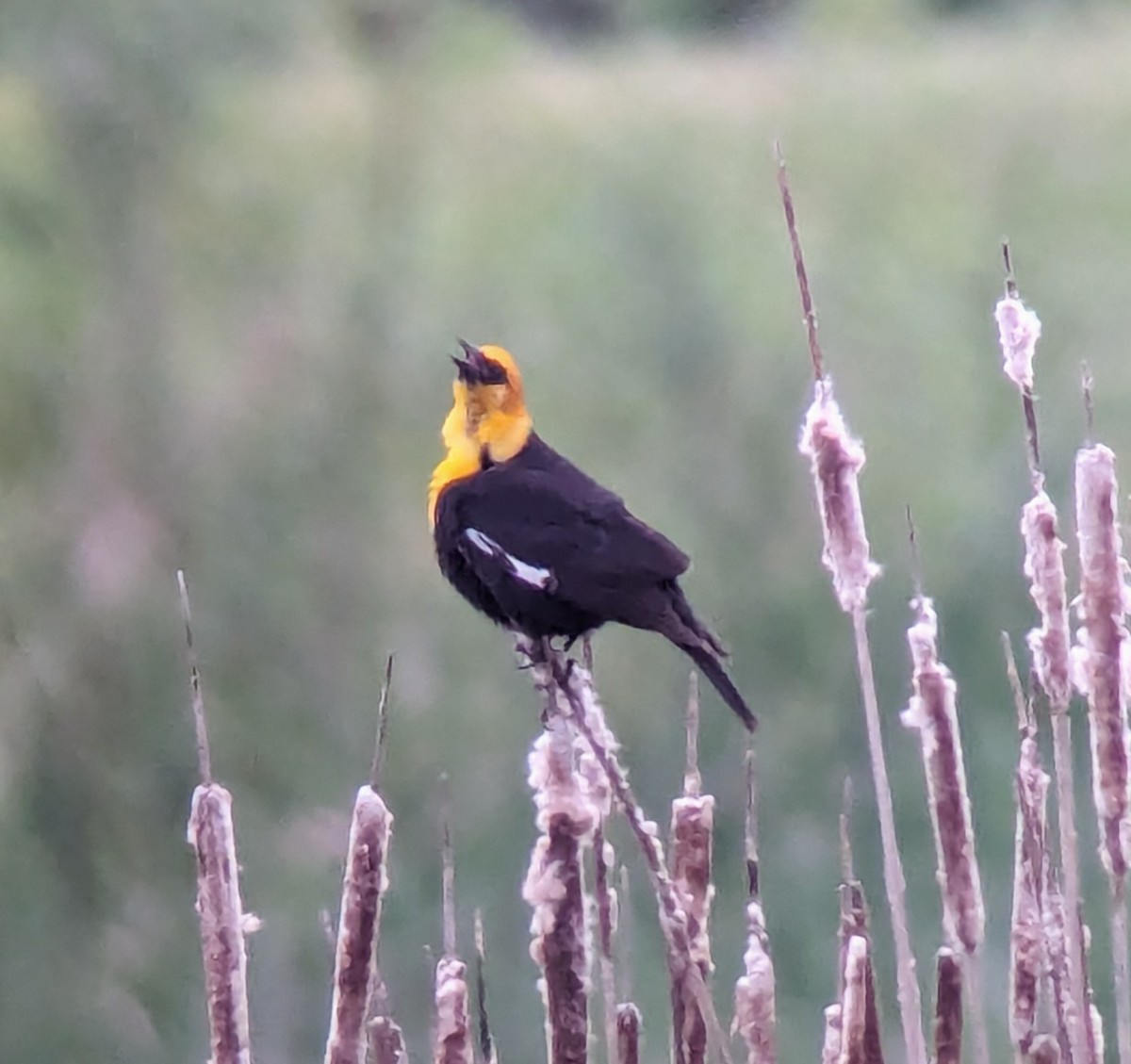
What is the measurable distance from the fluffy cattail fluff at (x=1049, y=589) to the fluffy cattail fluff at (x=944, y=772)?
0.08m

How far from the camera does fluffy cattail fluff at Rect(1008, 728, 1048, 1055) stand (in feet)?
Answer: 4.82

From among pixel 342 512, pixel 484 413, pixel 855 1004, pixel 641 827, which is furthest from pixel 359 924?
pixel 342 512

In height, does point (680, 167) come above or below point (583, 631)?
above

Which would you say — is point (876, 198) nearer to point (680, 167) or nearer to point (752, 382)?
point (680, 167)

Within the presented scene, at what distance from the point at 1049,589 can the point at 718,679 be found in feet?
0.87

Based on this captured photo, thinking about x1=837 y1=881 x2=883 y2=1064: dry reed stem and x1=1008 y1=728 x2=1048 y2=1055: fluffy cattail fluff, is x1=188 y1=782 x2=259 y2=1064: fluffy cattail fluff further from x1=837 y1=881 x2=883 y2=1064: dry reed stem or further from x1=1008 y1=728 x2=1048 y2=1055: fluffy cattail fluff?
x1=1008 y1=728 x2=1048 y2=1055: fluffy cattail fluff

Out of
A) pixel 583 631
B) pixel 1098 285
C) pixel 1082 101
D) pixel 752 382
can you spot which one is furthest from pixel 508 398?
pixel 1082 101

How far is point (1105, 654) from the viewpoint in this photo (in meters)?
1.34

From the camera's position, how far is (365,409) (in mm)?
3684

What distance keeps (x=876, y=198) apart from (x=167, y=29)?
2.94m

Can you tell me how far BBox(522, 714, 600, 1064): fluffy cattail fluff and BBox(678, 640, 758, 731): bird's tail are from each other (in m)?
0.14

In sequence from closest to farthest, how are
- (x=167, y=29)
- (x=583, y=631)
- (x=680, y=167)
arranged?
(x=583, y=631)
(x=167, y=29)
(x=680, y=167)

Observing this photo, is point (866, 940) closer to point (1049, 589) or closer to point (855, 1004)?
point (855, 1004)

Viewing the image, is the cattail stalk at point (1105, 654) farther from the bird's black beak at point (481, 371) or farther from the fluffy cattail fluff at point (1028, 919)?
the bird's black beak at point (481, 371)
